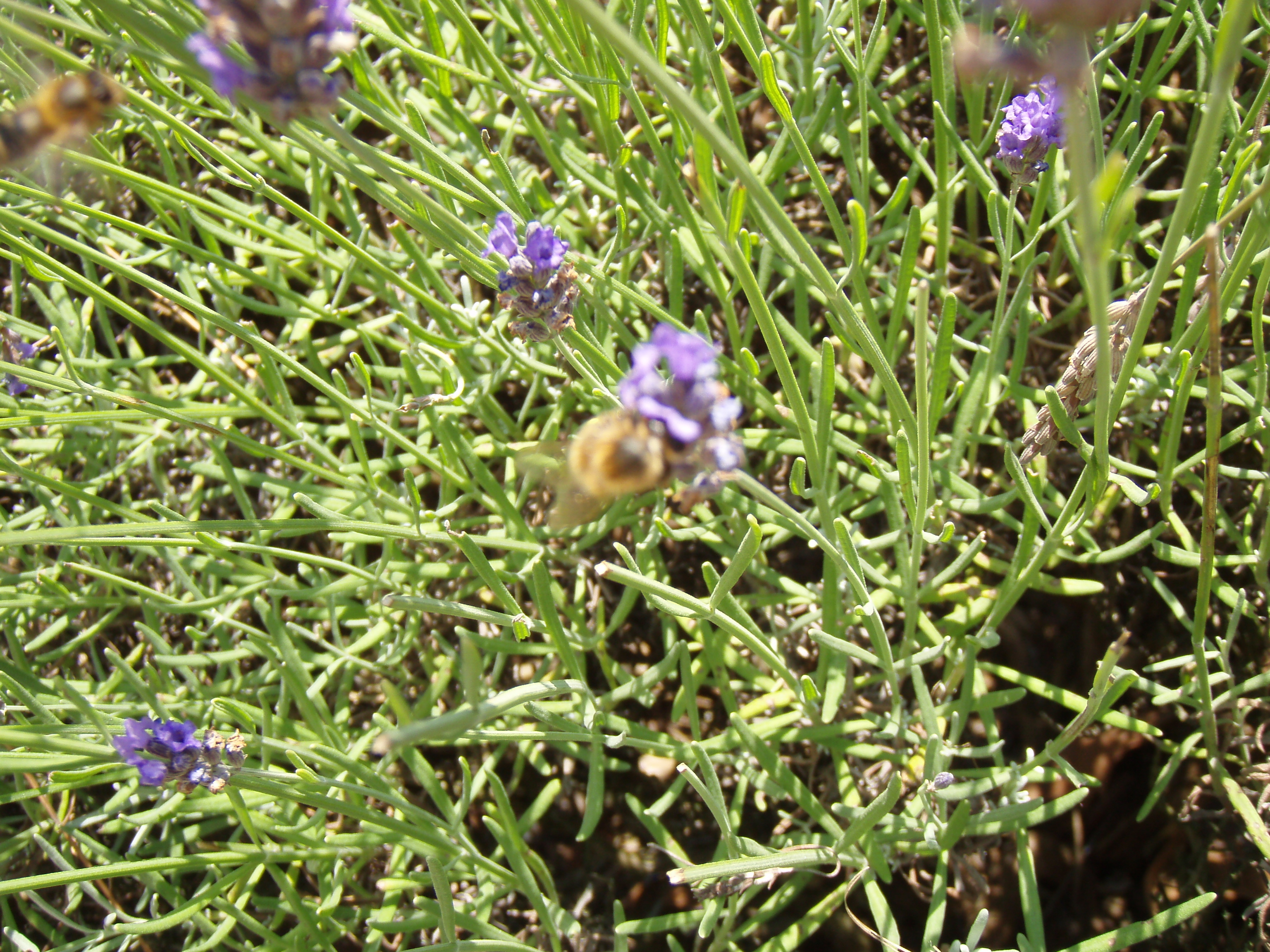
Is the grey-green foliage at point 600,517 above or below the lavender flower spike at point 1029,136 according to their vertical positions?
below

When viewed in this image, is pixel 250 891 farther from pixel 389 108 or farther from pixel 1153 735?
pixel 1153 735

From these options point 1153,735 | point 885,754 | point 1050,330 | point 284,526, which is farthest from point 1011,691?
point 284,526

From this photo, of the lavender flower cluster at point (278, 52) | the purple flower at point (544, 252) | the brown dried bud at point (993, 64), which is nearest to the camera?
the brown dried bud at point (993, 64)

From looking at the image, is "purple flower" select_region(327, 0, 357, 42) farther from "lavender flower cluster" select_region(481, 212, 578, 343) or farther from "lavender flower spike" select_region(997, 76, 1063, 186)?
"lavender flower spike" select_region(997, 76, 1063, 186)

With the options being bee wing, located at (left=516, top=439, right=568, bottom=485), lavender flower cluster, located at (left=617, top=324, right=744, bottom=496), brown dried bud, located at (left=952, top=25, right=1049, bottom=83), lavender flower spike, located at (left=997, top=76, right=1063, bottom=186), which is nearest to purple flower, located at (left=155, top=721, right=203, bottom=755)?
bee wing, located at (left=516, top=439, right=568, bottom=485)

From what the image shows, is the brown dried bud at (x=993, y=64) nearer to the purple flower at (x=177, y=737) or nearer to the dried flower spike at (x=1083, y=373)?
the dried flower spike at (x=1083, y=373)

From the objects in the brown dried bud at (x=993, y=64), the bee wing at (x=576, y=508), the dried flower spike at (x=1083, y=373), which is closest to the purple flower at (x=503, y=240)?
the bee wing at (x=576, y=508)

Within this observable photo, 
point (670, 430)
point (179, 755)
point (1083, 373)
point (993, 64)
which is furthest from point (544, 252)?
point (179, 755)

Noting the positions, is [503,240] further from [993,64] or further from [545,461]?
[993,64]
